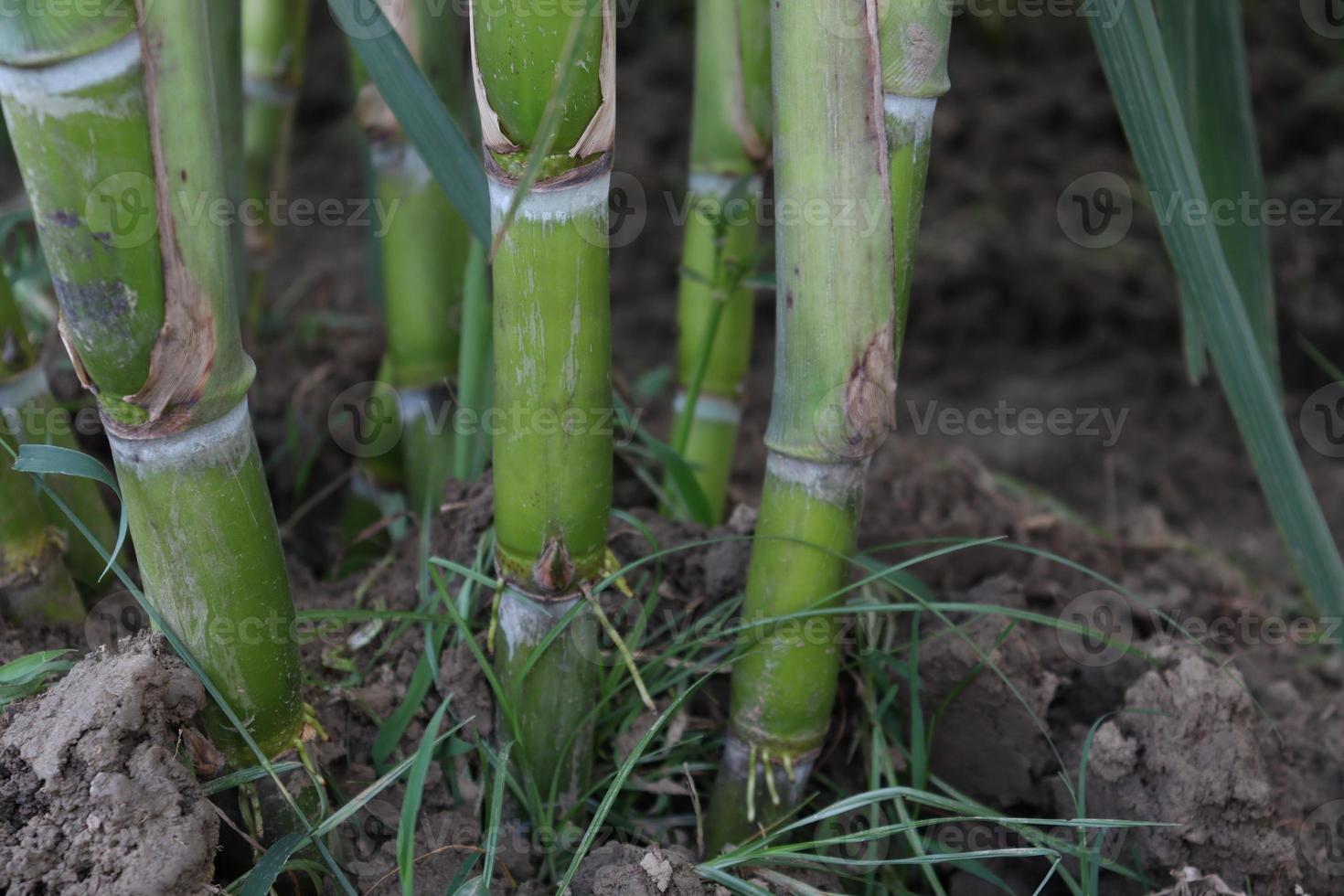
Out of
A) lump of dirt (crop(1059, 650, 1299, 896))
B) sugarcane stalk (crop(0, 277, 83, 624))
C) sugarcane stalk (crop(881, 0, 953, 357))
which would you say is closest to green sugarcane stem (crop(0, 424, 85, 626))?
sugarcane stalk (crop(0, 277, 83, 624))

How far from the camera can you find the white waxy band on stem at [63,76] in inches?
20.8

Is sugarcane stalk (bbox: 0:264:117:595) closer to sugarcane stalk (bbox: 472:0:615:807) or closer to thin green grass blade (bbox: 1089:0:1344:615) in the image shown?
sugarcane stalk (bbox: 472:0:615:807)

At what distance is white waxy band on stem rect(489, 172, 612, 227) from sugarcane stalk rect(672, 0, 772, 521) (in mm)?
259

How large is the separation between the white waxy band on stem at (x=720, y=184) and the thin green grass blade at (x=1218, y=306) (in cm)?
32

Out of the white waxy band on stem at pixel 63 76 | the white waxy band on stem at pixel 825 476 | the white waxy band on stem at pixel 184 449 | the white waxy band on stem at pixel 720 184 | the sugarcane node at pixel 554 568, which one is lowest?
the sugarcane node at pixel 554 568

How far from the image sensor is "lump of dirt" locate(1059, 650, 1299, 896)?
0.79 m

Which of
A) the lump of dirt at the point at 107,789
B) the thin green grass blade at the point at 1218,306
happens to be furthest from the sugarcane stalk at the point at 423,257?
the thin green grass blade at the point at 1218,306

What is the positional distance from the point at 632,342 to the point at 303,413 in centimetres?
67

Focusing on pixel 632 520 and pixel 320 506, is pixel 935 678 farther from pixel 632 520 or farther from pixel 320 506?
pixel 320 506

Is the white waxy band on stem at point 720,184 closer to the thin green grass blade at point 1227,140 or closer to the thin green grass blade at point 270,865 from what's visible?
the thin green grass blade at point 1227,140

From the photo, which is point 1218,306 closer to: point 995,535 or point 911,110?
point 911,110

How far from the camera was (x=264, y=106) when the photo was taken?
1.22 meters

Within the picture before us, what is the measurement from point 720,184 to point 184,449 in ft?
1.67

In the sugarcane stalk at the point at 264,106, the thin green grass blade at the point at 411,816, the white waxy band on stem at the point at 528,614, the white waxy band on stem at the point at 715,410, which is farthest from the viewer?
the sugarcane stalk at the point at 264,106
